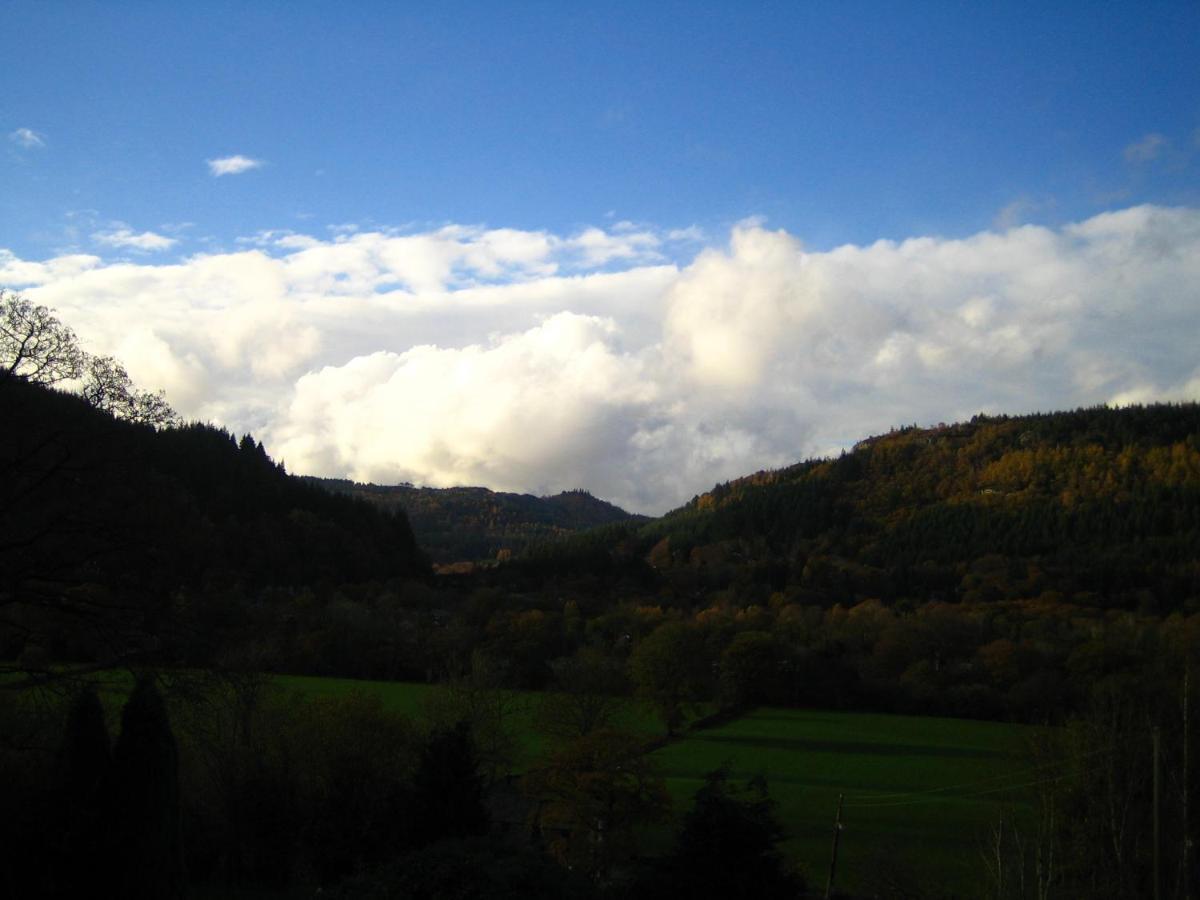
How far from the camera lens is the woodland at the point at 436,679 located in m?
14.1

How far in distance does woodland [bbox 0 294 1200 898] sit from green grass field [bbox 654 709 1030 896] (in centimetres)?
263

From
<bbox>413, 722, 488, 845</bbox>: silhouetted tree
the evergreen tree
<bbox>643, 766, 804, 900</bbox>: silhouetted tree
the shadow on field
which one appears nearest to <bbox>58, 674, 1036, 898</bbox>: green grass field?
the shadow on field

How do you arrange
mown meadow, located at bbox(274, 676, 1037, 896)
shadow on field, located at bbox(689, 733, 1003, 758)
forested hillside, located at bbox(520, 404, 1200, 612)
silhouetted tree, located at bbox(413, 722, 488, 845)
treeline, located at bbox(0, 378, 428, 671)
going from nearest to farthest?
treeline, located at bbox(0, 378, 428, 671) < silhouetted tree, located at bbox(413, 722, 488, 845) < mown meadow, located at bbox(274, 676, 1037, 896) < shadow on field, located at bbox(689, 733, 1003, 758) < forested hillside, located at bbox(520, 404, 1200, 612)

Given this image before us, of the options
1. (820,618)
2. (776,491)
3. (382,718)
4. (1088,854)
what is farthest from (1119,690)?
(776,491)

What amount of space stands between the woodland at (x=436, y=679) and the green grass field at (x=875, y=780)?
263cm

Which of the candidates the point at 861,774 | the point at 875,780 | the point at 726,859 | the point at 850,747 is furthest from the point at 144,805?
the point at 850,747

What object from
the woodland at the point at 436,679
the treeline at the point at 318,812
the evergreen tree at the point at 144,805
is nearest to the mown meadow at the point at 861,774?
the woodland at the point at 436,679

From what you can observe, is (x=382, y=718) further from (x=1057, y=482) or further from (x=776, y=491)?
(x=776, y=491)

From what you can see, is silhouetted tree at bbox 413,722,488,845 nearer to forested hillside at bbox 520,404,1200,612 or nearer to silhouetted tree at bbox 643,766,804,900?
silhouetted tree at bbox 643,766,804,900

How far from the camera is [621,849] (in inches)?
1208

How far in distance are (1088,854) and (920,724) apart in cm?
3892

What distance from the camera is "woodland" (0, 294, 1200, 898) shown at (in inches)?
557

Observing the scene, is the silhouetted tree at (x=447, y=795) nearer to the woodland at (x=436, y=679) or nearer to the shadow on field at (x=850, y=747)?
the woodland at (x=436, y=679)

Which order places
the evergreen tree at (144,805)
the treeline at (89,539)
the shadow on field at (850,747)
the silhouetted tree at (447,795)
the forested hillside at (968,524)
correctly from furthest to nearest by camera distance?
the forested hillside at (968,524), the shadow on field at (850,747), the silhouetted tree at (447,795), the evergreen tree at (144,805), the treeline at (89,539)
